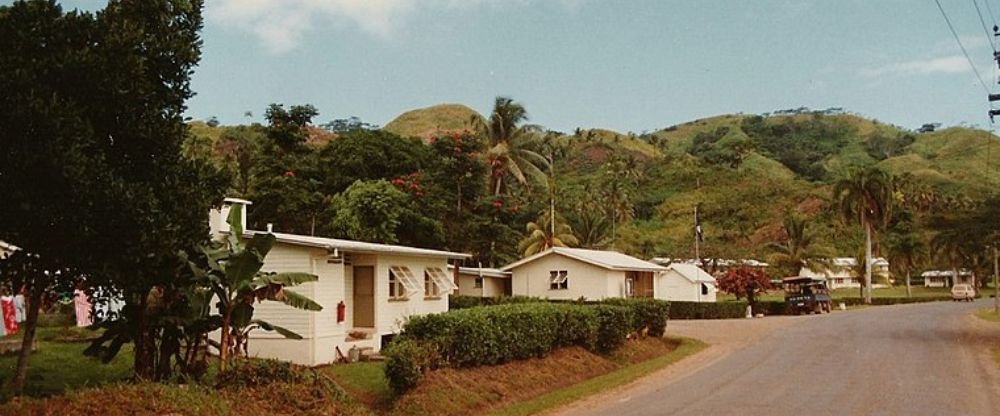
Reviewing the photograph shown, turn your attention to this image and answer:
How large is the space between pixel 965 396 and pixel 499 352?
9.03m

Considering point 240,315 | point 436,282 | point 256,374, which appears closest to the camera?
point 256,374

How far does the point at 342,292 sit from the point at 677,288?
38798 mm

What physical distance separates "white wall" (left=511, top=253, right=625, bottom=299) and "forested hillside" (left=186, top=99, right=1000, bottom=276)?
2.98 metres

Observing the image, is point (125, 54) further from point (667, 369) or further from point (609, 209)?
point (609, 209)

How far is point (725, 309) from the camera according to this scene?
49.4 m

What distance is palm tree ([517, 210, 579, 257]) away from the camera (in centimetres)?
5350

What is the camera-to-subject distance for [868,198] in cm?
6506

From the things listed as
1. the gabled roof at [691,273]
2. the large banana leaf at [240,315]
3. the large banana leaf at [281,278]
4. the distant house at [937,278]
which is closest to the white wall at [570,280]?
the gabled roof at [691,273]

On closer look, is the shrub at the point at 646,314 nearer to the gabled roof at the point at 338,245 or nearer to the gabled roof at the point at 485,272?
the gabled roof at the point at 338,245

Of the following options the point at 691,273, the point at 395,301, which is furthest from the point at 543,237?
the point at 395,301

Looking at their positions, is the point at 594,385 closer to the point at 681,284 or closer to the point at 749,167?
the point at 681,284

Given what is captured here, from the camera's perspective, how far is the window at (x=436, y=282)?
2613 centimetres

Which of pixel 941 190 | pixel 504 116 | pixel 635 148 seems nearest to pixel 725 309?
pixel 504 116

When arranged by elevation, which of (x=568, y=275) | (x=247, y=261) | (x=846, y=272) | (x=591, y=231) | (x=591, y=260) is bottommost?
(x=846, y=272)
